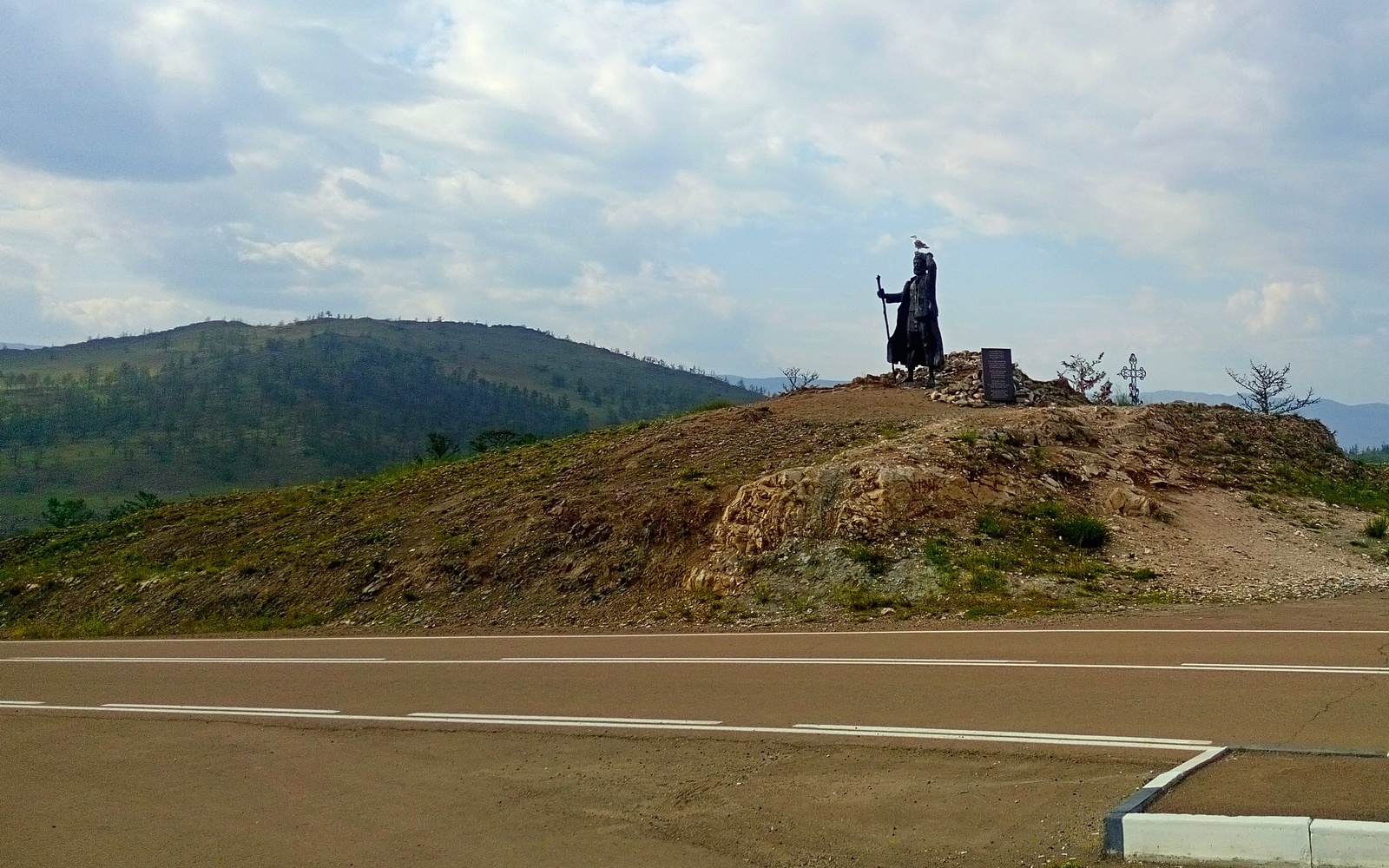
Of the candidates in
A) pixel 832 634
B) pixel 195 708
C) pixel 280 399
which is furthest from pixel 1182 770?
pixel 280 399

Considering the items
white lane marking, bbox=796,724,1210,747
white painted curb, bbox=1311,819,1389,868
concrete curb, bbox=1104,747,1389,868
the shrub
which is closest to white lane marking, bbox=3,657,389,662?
white lane marking, bbox=796,724,1210,747

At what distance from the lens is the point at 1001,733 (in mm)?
8156

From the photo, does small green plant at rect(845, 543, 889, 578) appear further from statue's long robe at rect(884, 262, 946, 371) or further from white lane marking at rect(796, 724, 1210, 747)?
statue's long robe at rect(884, 262, 946, 371)

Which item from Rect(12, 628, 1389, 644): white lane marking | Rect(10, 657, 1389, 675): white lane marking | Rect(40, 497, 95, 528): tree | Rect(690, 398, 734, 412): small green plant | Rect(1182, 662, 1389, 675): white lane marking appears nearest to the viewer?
Rect(1182, 662, 1389, 675): white lane marking

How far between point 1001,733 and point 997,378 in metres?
18.1

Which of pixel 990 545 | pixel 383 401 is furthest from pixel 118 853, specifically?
pixel 383 401

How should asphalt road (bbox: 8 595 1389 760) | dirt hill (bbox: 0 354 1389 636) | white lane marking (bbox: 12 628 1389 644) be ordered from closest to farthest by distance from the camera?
asphalt road (bbox: 8 595 1389 760) < white lane marking (bbox: 12 628 1389 644) < dirt hill (bbox: 0 354 1389 636)

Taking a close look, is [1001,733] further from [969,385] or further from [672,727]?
[969,385]

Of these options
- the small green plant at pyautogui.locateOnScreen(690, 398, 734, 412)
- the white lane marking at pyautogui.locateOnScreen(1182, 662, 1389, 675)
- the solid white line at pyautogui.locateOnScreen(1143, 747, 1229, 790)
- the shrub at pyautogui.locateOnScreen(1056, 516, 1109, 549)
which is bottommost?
the white lane marking at pyautogui.locateOnScreen(1182, 662, 1389, 675)

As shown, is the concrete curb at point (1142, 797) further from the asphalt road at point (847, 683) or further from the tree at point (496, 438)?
the tree at point (496, 438)

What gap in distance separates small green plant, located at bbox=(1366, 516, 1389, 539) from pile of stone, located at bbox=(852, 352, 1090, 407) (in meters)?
6.94

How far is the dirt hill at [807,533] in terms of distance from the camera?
1644cm

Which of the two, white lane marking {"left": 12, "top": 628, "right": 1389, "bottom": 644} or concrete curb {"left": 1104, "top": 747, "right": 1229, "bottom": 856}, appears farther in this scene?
white lane marking {"left": 12, "top": 628, "right": 1389, "bottom": 644}

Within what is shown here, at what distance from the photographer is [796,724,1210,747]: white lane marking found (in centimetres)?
759
